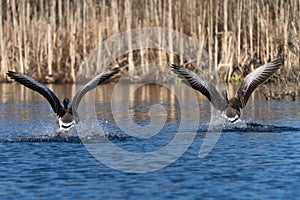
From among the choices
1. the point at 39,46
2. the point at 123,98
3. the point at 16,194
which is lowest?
the point at 16,194

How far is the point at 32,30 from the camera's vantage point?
87.4 feet

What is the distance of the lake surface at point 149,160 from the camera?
7660mm

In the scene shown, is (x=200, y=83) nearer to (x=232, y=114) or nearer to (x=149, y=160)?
(x=232, y=114)

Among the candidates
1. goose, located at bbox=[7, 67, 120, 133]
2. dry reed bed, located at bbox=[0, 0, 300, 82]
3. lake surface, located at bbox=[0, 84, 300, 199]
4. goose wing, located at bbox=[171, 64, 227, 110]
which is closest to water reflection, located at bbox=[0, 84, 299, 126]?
lake surface, located at bbox=[0, 84, 300, 199]

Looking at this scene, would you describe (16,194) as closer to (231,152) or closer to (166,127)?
(231,152)

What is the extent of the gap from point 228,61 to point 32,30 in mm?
7166

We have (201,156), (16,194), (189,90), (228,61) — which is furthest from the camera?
(228,61)

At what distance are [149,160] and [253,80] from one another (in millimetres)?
4476

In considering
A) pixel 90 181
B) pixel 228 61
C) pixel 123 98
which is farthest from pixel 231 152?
pixel 228 61

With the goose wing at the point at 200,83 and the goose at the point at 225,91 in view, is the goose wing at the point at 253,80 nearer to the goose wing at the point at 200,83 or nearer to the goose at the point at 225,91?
the goose at the point at 225,91

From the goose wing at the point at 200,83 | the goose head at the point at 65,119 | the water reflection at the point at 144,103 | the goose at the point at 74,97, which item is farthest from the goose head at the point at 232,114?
the goose head at the point at 65,119

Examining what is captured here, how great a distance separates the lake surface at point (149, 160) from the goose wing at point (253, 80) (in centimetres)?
52

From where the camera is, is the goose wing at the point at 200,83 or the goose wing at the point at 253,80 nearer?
the goose wing at the point at 200,83

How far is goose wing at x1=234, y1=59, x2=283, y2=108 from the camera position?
13375mm
